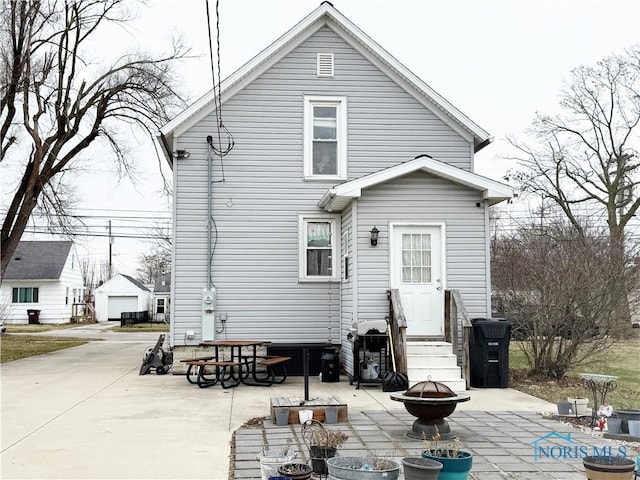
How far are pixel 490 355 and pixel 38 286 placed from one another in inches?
1369

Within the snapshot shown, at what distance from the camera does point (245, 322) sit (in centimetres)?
1313

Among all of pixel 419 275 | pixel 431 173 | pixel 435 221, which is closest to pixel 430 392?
pixel 419 275

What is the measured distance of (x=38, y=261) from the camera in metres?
40.8

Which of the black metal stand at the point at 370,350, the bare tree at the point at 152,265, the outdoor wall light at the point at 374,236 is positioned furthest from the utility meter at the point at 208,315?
the bare tree at the point at 152,265

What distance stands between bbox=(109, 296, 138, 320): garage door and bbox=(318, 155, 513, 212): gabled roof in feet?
127

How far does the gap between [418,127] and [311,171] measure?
2407 millimetres

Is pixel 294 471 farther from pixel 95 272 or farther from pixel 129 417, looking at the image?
pixel 95 272

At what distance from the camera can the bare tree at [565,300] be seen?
37.9 feet

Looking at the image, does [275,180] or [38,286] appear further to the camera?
[38,286]

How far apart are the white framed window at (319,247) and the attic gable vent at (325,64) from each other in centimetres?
295

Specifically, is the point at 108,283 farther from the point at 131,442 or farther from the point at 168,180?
the point at 131,442

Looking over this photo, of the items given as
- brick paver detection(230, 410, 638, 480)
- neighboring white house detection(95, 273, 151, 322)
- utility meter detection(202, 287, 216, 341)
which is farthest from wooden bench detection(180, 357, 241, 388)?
neighboring white house detection(95, 273, 151, 322)

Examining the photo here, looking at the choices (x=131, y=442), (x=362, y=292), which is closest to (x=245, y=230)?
(x=362, y=292)

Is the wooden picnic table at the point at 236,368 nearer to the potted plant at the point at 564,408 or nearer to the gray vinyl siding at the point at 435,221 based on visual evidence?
the gray vinyl siding at the point at 435,221
